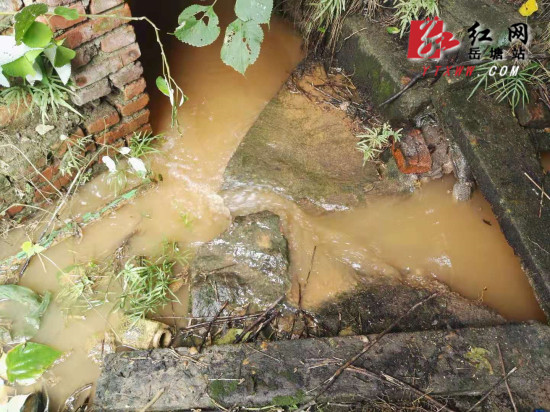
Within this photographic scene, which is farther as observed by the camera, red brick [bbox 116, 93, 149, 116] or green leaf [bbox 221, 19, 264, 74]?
red brick [bbox 116, 93, 149, 116]

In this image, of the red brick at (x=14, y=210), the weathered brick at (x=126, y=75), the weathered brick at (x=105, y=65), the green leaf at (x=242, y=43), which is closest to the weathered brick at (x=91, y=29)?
the weathered brick at (x=105, y=65)

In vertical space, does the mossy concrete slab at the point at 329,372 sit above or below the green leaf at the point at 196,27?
below

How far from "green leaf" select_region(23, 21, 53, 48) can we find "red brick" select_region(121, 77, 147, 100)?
0.60 meters

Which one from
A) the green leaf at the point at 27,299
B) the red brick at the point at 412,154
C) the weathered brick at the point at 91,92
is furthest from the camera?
the red brick at the point at 412,154

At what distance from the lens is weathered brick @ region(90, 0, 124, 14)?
2082mm

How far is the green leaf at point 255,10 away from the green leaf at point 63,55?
86 cm

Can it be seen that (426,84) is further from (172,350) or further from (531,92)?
(172,350)

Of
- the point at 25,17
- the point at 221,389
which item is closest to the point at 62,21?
the point at 25,17

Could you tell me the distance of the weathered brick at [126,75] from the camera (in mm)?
2371

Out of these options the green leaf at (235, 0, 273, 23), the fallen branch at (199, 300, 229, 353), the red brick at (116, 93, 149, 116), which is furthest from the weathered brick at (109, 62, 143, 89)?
the fallen branch at (199, 300, 229, 353)

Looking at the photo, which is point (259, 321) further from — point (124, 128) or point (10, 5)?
point (10, 5)

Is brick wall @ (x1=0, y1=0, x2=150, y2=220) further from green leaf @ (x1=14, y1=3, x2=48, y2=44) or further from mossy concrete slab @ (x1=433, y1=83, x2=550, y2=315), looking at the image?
mossy concrete slab @ (x1=433, y1=83, x2=550, y2=315)

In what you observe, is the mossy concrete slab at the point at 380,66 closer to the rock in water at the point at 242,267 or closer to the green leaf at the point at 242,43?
the green leaf at the point at 242,43

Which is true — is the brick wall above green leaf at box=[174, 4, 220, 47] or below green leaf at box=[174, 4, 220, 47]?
below
